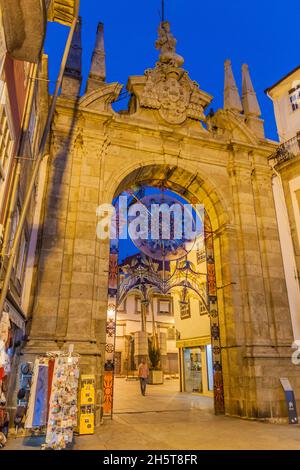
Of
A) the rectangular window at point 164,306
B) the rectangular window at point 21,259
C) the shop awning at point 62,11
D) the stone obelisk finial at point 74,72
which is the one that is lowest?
the rectangular window at point 21,259

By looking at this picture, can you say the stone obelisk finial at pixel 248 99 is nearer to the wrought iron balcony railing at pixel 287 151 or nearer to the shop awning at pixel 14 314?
the wrought iron balcony railing at pixel 287 151

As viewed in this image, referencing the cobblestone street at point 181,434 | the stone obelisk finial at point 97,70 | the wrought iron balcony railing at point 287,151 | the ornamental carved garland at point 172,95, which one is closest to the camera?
the cobblestone street at point 181,434

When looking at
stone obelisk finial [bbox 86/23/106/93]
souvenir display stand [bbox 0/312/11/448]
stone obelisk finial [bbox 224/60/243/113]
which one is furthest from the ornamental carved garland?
souvenir display stand [bbox 0/312/11/448]

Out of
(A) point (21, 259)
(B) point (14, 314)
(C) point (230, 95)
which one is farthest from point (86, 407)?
(C) point (230, 95)

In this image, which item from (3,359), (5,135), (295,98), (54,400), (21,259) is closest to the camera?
(3,359)

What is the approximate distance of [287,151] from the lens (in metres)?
13.4

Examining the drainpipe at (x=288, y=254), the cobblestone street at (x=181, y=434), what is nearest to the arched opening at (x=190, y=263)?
the cobblestone street at (x=181, y=434)

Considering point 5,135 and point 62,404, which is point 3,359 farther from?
point 5,135

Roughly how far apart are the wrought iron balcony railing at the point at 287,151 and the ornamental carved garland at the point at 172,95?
3375 millimetres

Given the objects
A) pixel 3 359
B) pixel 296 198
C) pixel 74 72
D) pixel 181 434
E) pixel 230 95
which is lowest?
pixel 181 434

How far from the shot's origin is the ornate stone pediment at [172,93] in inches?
475

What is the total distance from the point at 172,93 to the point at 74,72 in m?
3.51

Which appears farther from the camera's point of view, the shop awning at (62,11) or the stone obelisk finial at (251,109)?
the stone obelisk finial at (251,109)

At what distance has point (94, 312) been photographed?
30.2 ft
